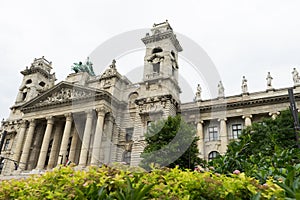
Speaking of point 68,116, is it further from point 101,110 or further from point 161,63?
point 161,63

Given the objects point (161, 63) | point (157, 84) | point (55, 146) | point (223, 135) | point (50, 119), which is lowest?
point (55, 146)

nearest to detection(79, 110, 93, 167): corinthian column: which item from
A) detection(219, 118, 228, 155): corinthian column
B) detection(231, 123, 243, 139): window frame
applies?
detection(219, 118, 228, 155): corinthian column

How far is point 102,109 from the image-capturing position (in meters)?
35.9

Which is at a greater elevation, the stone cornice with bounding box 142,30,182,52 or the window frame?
the stone cornice with bounding box 142,30,182,52

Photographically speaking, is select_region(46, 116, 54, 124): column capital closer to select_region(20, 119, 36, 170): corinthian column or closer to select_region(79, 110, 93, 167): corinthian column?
select_region(20, 119, 36, 170): corinthian column

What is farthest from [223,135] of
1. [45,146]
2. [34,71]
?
[34,71]

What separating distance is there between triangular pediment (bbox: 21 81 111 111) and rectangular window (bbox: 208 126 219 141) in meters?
15.3

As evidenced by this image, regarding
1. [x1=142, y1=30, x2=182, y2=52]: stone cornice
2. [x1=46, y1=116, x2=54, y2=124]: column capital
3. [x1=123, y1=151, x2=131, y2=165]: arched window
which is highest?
[x1=142, y1=30, x2=182, y2=52]: stone cornice

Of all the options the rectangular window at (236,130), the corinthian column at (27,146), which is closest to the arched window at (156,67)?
the rectangular window at (236,130)

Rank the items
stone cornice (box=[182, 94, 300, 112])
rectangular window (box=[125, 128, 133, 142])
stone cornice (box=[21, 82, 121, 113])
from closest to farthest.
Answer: stone cornice (box=[182, 94, 300, 112]), rectangular window (box=[125, 128, 133, 142]), stone cornice (box=[21, 82, 121, 113])

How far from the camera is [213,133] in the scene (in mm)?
35875

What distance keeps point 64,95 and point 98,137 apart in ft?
35.8

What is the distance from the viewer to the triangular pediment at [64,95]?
127ft

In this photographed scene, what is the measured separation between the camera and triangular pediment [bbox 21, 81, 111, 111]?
3870cm
